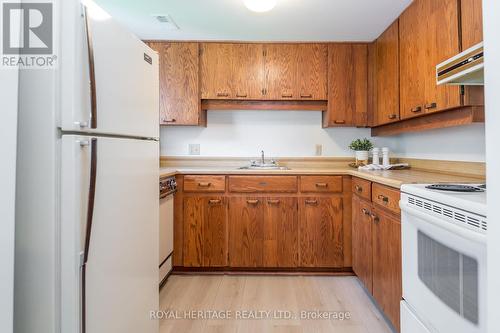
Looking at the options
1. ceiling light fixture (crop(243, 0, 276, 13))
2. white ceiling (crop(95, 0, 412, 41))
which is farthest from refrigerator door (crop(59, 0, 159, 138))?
white ceiling (crop(95, 0, 412, 41))

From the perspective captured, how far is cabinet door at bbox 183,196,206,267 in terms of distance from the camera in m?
2.53

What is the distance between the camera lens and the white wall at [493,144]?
0.60 metres

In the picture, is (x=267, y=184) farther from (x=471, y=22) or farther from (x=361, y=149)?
(x=471, y=22)

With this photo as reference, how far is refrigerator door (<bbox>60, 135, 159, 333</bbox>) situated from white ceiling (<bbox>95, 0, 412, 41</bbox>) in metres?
1.34

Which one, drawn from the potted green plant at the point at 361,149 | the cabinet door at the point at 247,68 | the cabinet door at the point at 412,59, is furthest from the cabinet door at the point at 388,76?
the cabinet door at the point at 247,68

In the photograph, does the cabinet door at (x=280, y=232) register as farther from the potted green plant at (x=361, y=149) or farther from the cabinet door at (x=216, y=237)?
the potted green plant at (x=361, y=149)

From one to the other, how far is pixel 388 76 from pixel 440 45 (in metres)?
0.72

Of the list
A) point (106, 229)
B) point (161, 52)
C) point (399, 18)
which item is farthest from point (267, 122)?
point (106, 229)

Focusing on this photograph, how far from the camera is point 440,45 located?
5.78ft

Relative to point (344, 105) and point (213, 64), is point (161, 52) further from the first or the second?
point (344, 105)

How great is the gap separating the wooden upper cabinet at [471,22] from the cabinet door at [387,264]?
1.00 metres

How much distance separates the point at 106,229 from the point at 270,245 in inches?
65.1

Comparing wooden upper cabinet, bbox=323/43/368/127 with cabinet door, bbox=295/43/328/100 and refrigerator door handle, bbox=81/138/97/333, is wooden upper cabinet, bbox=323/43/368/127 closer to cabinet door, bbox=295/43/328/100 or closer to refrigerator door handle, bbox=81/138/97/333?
cabinet door, bbox=295/43/328/100

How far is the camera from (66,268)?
958 millimetres
